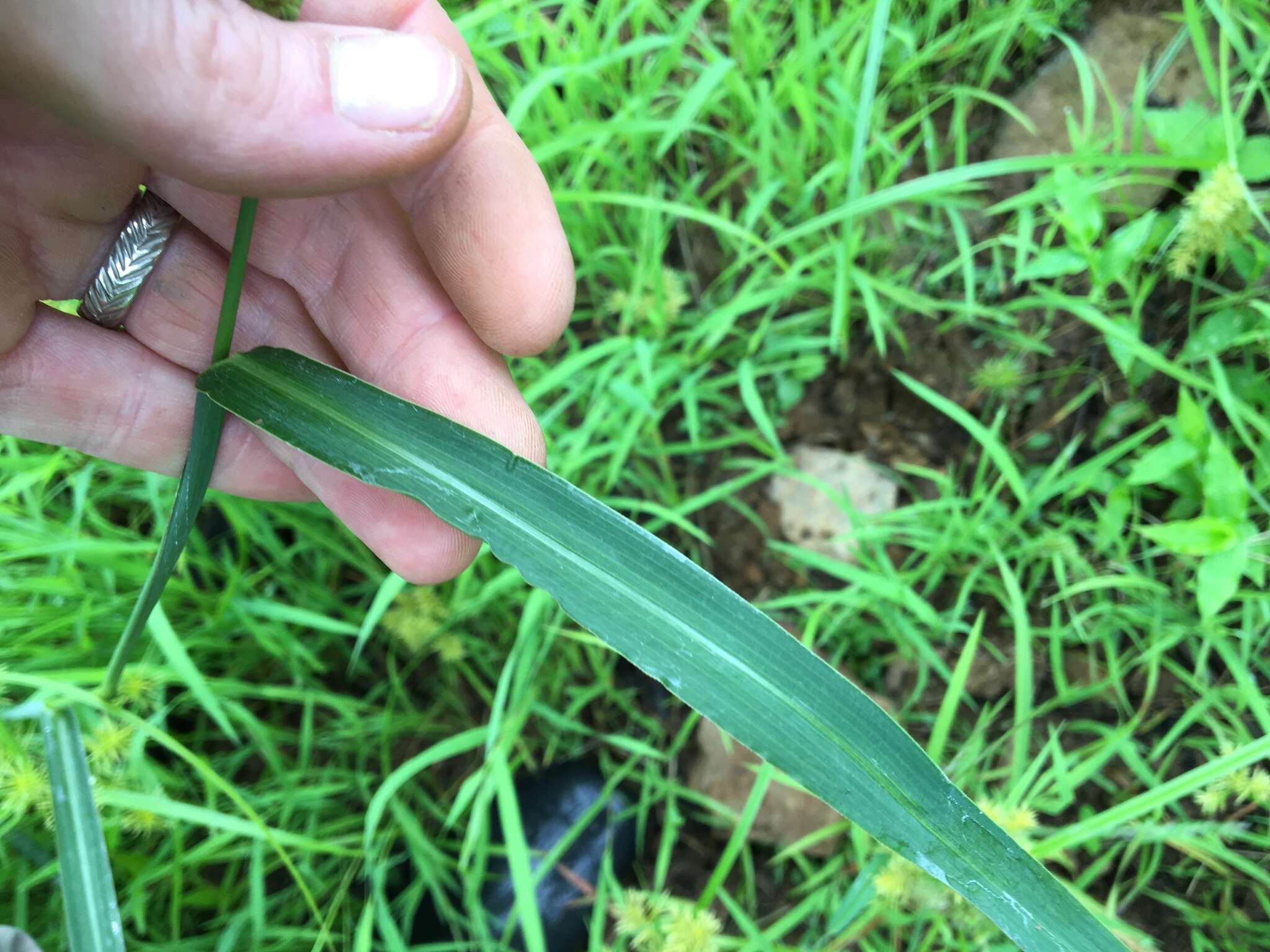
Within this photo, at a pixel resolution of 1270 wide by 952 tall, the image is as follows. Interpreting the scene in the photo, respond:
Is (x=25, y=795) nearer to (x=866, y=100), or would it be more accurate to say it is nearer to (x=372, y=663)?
(x=372, y=663)

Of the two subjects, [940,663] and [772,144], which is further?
[772,144]

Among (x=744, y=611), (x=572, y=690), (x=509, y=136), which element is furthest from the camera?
(x=572, y=690)

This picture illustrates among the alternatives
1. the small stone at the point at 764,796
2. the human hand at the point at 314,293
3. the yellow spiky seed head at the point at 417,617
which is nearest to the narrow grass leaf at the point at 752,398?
the human hand at the point at 314,293

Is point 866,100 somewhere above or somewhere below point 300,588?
above

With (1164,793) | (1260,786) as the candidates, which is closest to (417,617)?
(1164,793)

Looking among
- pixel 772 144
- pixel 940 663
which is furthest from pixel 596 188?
pixel 940 663

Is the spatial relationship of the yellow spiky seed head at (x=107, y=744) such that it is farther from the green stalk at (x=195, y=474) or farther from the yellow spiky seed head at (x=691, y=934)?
the yellow spiky seed head at (x=691, y=934)
